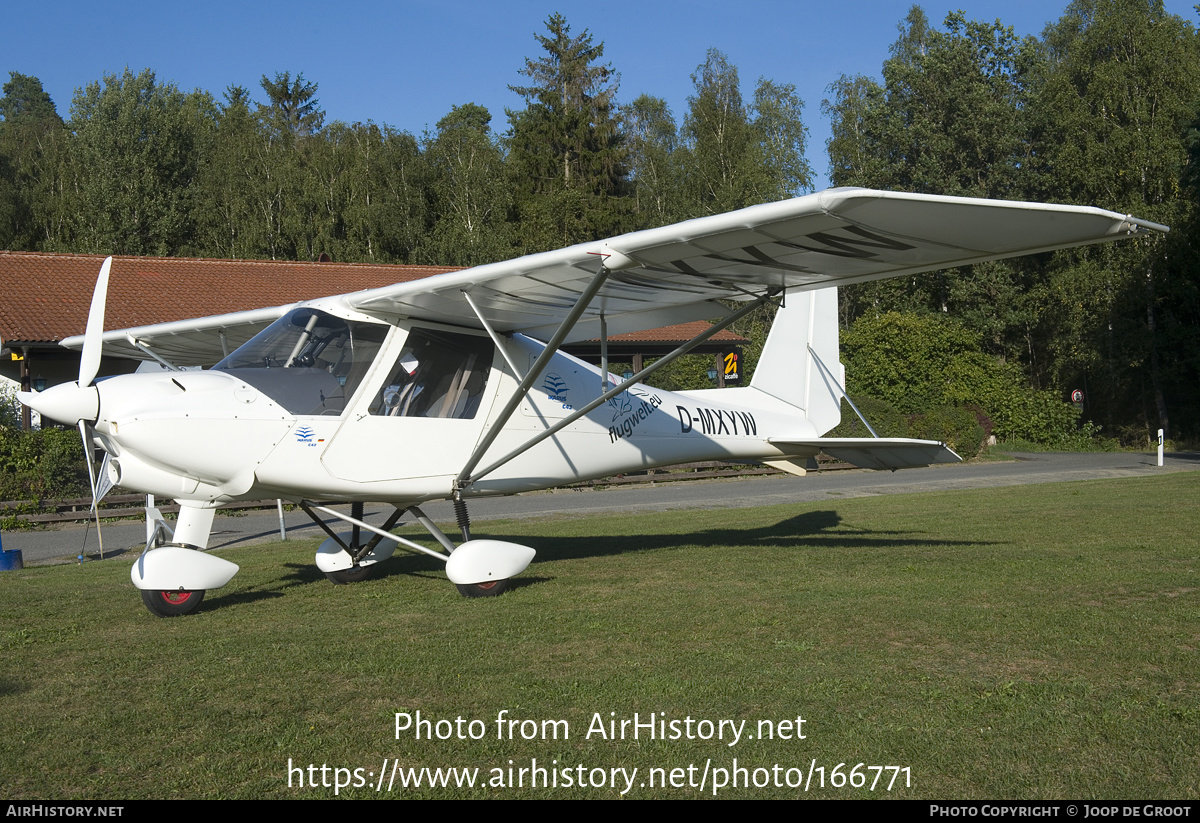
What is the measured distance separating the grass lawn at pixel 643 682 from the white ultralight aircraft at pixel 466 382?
2.96 ft

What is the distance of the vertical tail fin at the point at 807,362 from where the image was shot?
11656 mm

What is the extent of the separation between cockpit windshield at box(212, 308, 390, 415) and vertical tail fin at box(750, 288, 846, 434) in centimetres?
526

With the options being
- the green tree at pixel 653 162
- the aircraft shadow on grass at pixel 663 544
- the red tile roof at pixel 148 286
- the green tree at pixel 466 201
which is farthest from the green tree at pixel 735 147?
the aircraft shadow on grass at pixel 663 544

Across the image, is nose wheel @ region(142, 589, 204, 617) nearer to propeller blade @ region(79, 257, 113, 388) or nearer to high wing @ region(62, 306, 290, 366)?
propeller blade @ region(79, 257, 113, 388)

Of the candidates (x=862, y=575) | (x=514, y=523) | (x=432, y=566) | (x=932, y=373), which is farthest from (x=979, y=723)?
(x=932, y=373)

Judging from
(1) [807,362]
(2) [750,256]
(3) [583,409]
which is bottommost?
(3) [583,409]

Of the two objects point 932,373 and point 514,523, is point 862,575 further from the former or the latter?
point 932,373

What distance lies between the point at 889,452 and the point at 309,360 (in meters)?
5.67

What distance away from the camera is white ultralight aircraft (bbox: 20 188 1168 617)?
21.2 ft

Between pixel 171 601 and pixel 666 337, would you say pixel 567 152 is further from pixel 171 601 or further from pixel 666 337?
pixel 171 601

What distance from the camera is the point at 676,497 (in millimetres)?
20672

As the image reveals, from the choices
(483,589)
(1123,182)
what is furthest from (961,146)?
(483,589)

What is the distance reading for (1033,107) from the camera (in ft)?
147

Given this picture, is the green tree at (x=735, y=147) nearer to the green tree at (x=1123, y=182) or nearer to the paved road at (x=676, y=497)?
the green tree at (x=1123, y=182)
